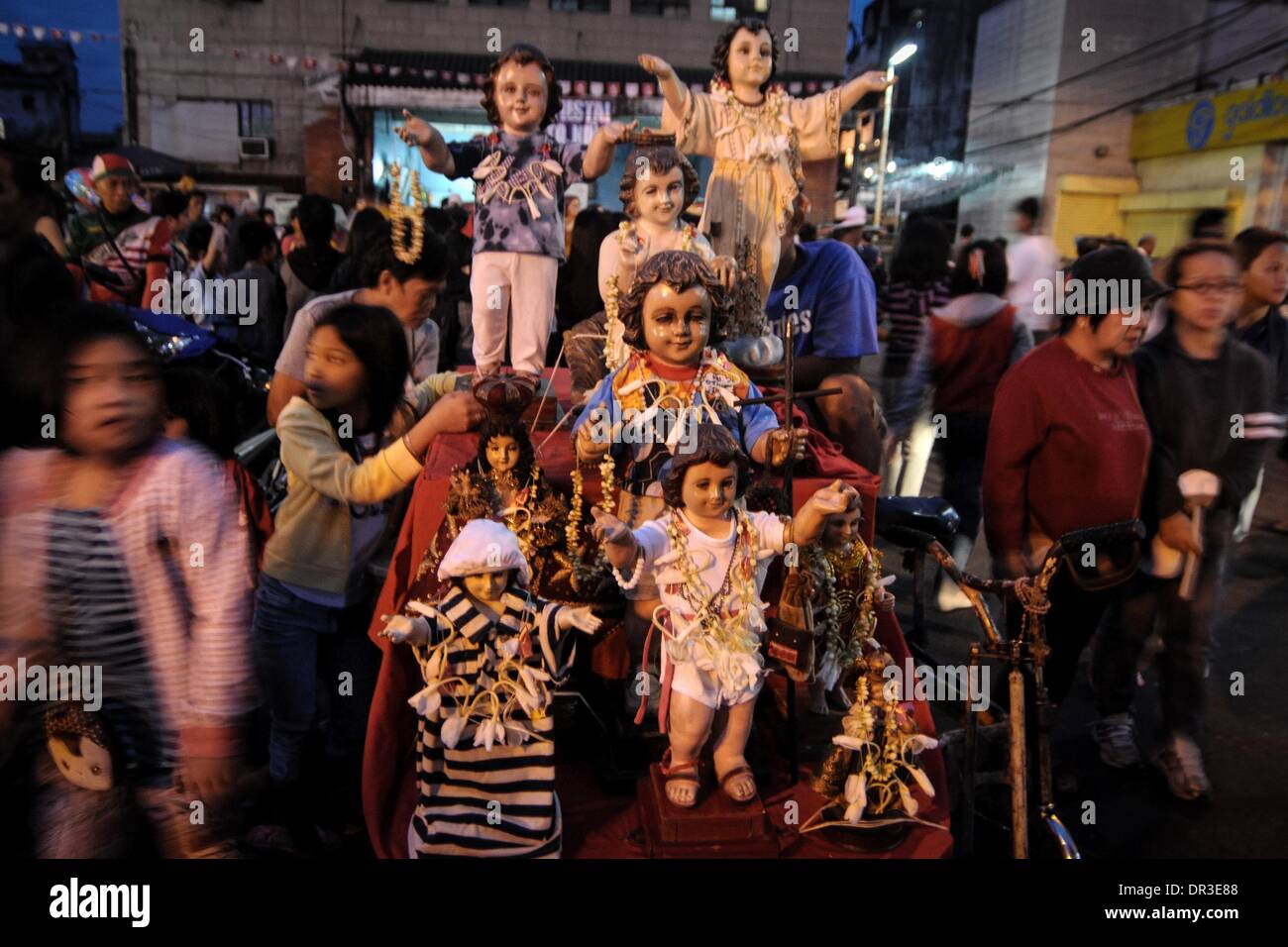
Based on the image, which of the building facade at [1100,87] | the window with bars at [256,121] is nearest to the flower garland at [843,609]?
the building facade at [1100,87]

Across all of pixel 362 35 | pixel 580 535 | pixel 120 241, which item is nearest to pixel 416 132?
pixel 580 535

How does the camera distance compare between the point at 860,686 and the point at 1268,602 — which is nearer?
the point at 860,686

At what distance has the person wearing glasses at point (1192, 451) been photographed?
3.55m

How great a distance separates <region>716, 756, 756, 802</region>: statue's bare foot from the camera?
281 centimetres

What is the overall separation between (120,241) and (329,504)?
14.7 feet

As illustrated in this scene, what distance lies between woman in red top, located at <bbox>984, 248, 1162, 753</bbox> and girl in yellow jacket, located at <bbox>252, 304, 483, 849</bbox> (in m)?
1.99

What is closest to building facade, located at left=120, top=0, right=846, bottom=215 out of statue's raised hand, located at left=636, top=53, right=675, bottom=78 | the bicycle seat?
statue's raised hand, located at left=636, top=53, right=675, bottom=78

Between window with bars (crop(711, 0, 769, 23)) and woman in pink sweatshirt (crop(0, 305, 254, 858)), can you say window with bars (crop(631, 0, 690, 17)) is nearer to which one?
window with bars (crop(711, 0, 769, 23))

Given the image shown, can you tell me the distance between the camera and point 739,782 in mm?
2828

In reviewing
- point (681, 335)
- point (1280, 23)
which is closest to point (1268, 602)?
point (681, 335)

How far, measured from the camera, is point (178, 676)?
2150 mm

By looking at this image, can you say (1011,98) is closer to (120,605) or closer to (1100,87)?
(1100,87)
